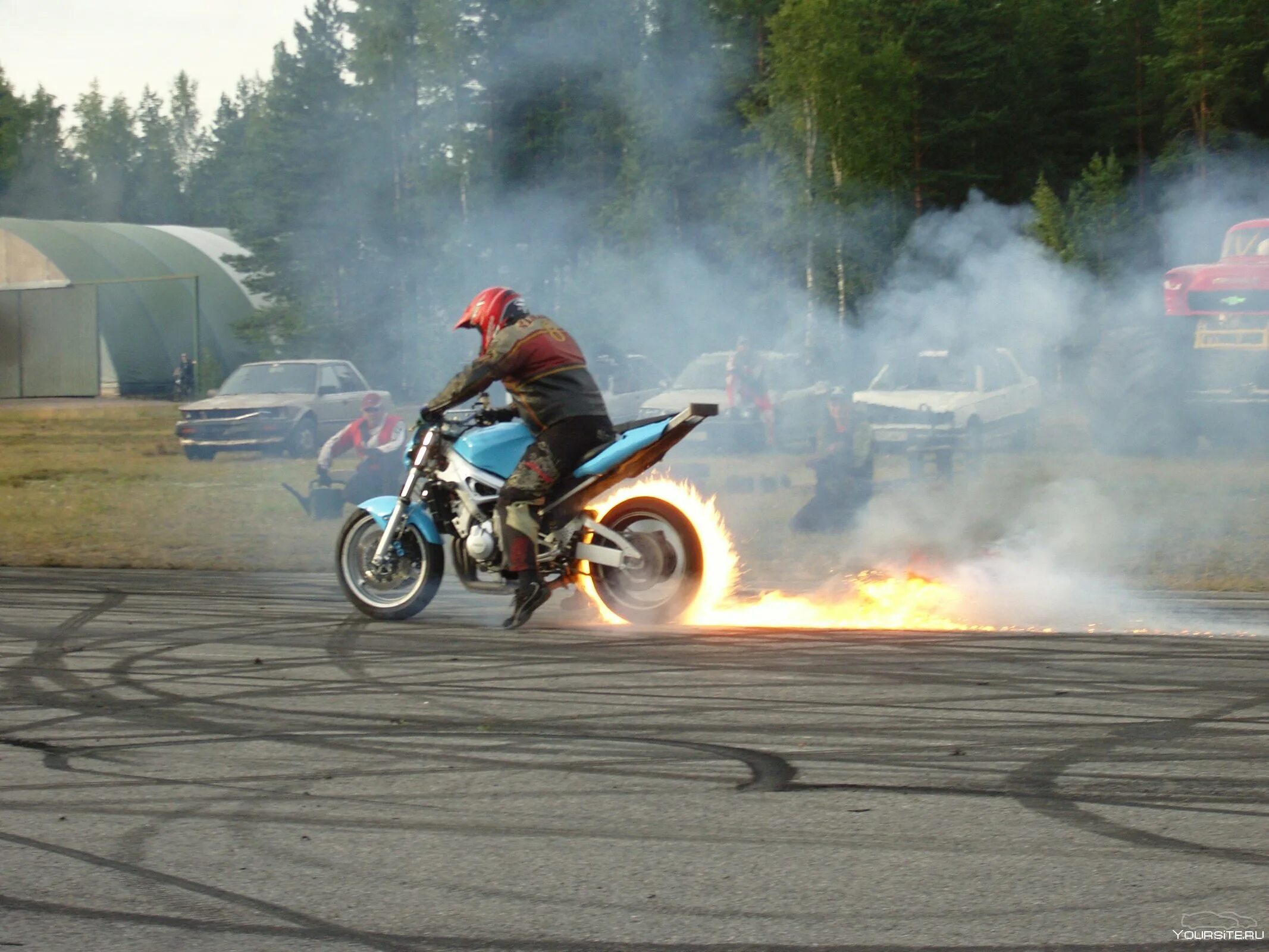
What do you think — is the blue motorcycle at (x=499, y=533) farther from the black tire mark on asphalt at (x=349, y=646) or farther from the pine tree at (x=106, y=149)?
the pine tree at (x=106, y=149)

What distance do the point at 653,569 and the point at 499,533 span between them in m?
0.80

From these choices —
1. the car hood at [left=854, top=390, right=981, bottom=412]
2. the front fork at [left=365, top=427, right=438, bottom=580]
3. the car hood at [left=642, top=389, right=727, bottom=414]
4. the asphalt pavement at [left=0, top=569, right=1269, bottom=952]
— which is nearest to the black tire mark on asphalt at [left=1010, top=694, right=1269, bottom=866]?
the asphalt pavement at [left=0, top=569, right=1269, bottom=952]

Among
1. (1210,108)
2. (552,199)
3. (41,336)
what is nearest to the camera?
(552,199)

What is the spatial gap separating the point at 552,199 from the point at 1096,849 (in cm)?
1908

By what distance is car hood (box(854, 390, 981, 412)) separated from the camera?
63.2 ft

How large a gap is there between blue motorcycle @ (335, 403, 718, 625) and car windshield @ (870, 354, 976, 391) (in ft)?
38.2

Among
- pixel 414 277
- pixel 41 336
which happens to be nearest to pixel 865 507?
pixel 414 277

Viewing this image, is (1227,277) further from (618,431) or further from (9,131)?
(9,131)

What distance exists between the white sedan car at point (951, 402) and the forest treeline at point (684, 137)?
1.28 metres

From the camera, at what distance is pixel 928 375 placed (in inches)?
783

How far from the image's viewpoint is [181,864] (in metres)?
4.18

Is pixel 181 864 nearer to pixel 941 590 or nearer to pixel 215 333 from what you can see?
pixel 941 590

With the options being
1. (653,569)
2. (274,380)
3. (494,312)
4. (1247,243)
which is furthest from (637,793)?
(274,380)

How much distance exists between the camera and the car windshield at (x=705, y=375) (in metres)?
23.3
